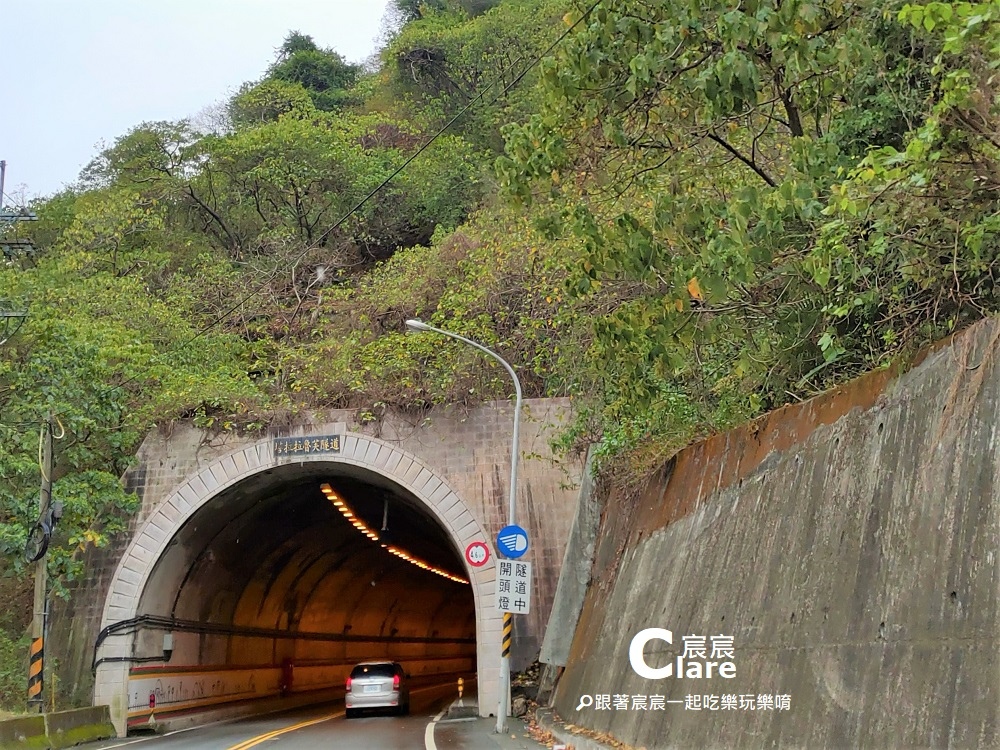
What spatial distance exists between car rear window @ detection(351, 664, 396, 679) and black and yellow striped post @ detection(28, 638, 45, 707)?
773 cm

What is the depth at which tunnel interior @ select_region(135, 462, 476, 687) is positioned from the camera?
71.8 feet

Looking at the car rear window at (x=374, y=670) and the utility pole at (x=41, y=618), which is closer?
the utility pole at (x=41, y=618)

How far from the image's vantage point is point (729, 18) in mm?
8570

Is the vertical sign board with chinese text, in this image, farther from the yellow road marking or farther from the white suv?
the white suv

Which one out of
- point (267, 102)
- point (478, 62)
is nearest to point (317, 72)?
point (267, 102)

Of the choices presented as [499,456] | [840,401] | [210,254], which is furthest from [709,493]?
[210,254]

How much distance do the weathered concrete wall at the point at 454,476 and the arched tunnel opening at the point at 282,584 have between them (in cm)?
97

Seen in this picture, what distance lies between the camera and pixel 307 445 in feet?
68.4

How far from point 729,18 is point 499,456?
13182 mm

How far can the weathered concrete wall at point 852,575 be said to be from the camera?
20.6 feet

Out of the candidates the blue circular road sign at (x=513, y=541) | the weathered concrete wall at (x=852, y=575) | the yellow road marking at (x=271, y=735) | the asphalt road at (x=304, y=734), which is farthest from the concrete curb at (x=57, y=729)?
the weathered concrete wall at (x=852, y=575)

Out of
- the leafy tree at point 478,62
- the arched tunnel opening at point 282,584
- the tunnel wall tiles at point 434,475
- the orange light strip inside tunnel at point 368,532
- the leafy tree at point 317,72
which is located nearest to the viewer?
the tunnel wall tiles at point 434,475

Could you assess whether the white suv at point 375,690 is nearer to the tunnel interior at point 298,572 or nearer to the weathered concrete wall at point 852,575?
the tunnel interior at point 298,572

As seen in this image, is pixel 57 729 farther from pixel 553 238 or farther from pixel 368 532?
pixel 368 532
